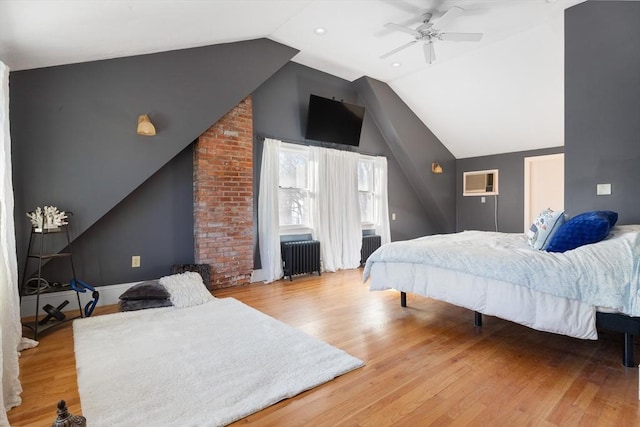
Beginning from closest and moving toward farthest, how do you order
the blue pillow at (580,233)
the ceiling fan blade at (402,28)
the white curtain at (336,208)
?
the blue pillow at (580,233), the ceiling fan blade at (402,28), the white curtain at (336,208)

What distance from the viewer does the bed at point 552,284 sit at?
194 centimetres

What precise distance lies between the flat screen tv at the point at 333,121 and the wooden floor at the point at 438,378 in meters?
2.95

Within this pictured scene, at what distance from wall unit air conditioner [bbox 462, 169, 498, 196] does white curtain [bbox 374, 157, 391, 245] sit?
6.94ft

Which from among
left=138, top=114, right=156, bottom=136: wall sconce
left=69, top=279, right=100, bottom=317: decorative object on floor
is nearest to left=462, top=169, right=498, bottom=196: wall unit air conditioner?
left=138, top=114, right=156, bottom=136: wall sconce

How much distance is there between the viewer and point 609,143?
3326 mm

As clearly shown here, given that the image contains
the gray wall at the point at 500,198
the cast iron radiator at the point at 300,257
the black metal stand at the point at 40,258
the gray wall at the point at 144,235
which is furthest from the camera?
the gray wall at the point at 500,198

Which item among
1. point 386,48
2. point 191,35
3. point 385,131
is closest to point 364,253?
point 385,131

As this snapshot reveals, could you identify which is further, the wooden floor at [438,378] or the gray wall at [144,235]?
the gray wall at [144,235]

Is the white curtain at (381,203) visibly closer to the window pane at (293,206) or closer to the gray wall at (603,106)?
the window pane at (293,206)

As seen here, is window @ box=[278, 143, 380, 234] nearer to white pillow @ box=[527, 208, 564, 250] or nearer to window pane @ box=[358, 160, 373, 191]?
window pane @ box=[358, 160, 373, 191]

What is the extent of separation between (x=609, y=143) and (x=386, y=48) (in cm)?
278

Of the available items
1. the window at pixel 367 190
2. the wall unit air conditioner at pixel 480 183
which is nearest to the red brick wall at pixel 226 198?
the window at pixel 367 190

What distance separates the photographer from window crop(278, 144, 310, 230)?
4.84 meters

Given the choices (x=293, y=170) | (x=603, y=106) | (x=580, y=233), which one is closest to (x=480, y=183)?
(x=603, y=106)
